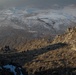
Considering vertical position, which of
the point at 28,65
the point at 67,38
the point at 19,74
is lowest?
the point at 67,38

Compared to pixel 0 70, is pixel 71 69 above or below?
below

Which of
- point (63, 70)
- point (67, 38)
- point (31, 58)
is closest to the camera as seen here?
point (63, 70)

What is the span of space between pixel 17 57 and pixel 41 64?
72.7ft

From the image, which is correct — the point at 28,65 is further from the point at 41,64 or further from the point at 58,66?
the point at 58,66

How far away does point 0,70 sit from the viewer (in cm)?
6700

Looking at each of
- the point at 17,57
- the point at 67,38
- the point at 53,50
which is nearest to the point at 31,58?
the point at 17,57

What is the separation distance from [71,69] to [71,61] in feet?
49.2

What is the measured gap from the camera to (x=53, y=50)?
163 m

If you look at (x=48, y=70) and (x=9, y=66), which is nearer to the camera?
(x=9, y=66)

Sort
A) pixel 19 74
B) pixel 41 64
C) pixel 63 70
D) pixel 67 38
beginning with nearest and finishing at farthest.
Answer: pixel 19 74 → pixel 63 70 → pixel 41 64 → pixel 67 38

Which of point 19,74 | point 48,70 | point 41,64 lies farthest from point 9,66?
point 41,64

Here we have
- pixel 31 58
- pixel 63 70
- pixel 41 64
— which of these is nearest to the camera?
pixel 63 70

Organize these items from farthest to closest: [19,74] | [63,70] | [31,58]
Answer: [31,58]
[63,70]
[19,74]

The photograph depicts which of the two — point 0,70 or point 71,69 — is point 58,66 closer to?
point 71,69
